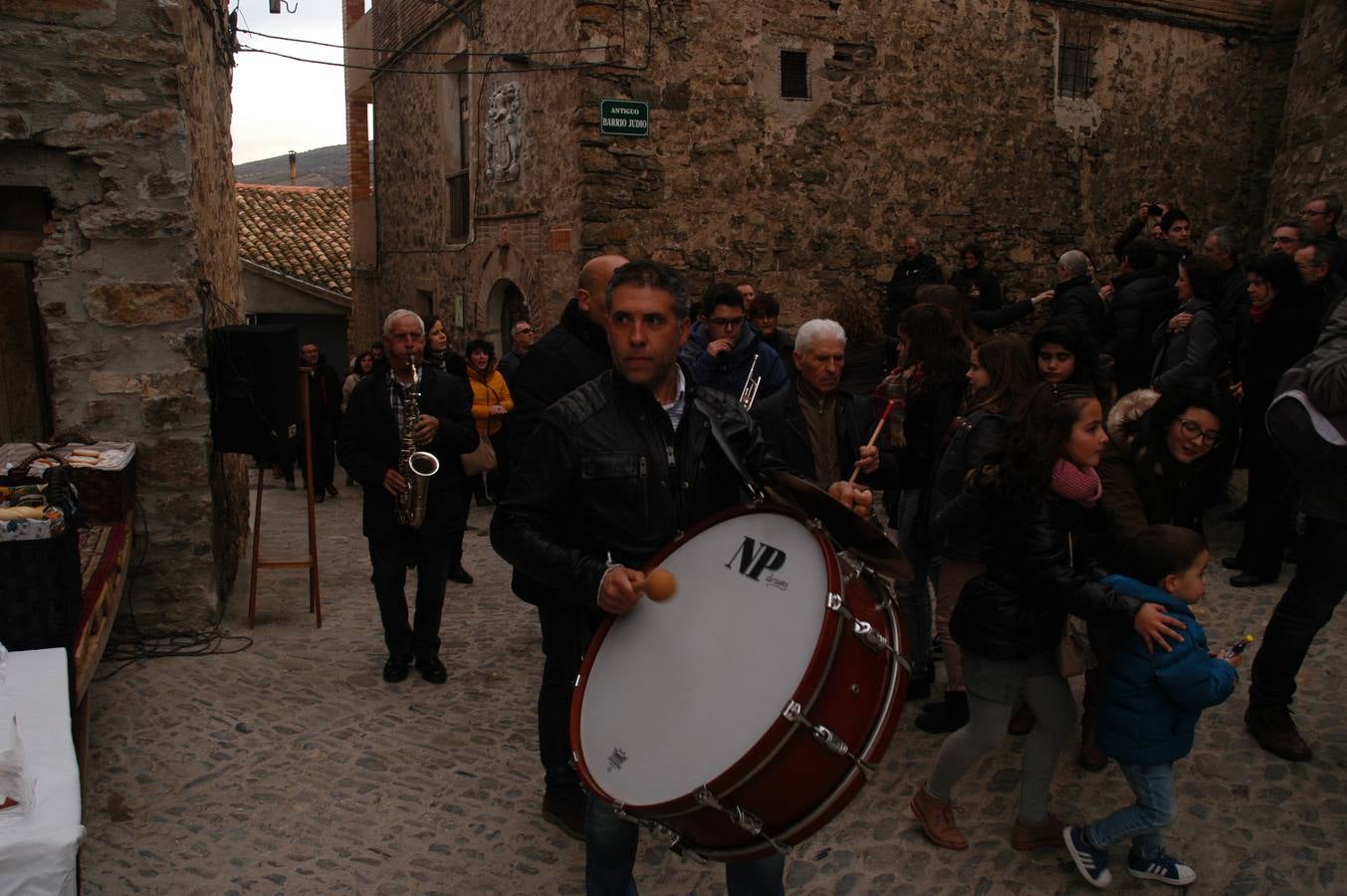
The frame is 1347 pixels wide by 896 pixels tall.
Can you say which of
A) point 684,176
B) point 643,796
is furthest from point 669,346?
point 684,176

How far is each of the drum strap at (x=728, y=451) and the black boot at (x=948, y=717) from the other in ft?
7.38

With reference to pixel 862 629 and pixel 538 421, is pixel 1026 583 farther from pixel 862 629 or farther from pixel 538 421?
pixel 538 421

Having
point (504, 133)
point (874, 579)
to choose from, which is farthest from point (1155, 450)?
point (504, 133)

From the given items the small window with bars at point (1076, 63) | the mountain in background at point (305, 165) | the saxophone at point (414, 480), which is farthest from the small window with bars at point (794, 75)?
the mountain in background at point (305, 165)

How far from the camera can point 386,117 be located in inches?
679

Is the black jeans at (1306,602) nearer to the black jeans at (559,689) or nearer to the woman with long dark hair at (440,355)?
the black jeans at (559,689)

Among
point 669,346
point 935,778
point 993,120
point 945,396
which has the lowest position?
point 935,778

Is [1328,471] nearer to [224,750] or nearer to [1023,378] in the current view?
[1023,378]

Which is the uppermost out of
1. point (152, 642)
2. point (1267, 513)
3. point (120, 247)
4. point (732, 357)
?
point (120, 247)

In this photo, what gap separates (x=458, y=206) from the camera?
576 inches

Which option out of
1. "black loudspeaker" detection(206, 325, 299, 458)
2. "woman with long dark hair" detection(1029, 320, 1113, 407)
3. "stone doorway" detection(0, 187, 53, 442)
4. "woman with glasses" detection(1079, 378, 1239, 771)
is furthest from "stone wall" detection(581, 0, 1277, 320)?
"woman with glasses" detection(1079, 378, 1239, 771)

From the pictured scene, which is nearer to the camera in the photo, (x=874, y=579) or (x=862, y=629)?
(x=862, y=629)

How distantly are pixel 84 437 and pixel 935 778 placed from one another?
4420mm

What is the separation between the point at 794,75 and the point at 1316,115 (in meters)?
5.94
